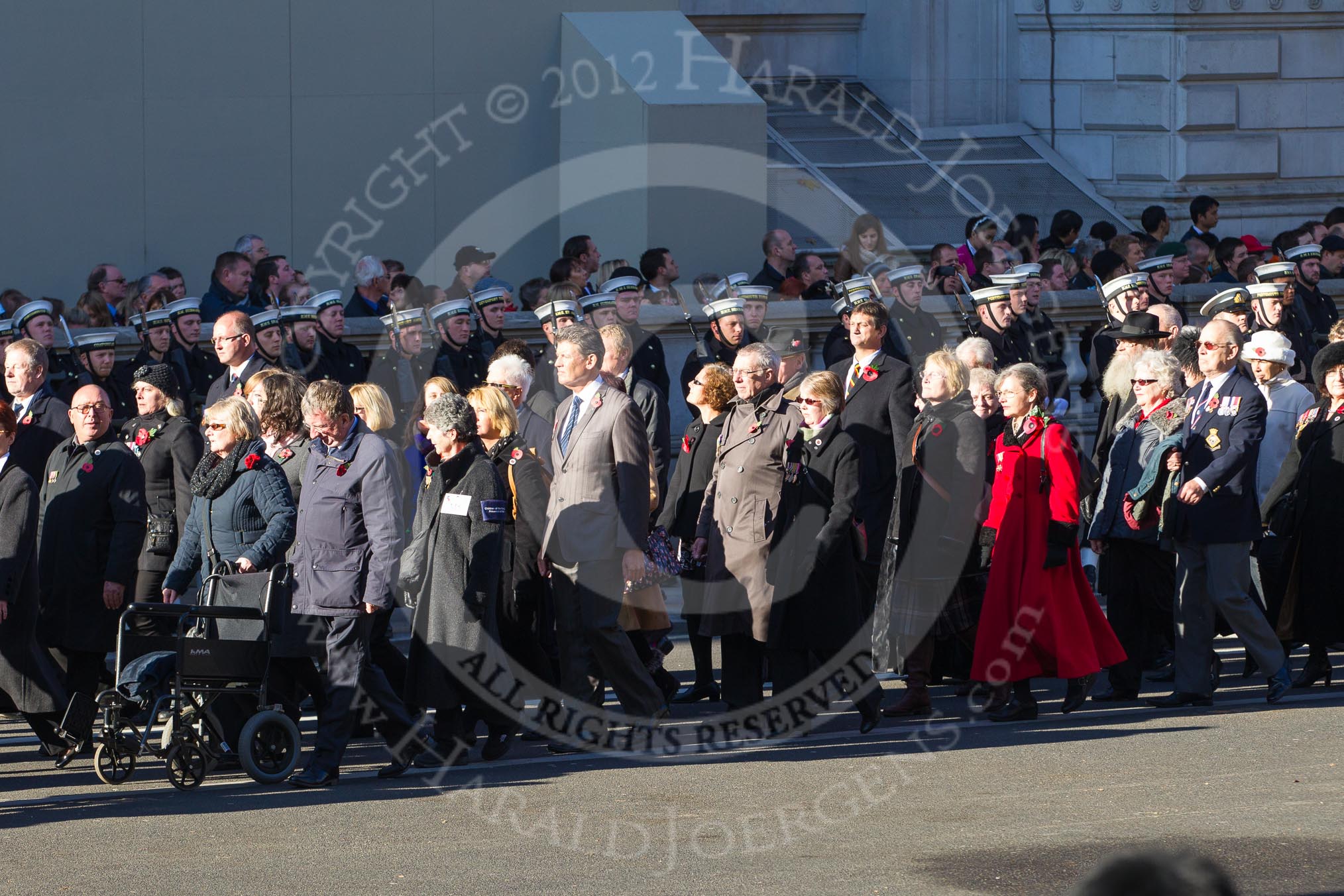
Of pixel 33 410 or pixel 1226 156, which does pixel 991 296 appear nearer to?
pixel 33 410

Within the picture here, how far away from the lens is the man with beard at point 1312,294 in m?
16.1

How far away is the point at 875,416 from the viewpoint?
35.6 ft

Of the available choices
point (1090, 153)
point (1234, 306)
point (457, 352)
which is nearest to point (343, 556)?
point (457, 352)

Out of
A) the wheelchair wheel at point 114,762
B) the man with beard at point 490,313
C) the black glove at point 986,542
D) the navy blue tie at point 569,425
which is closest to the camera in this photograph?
the wheelchair wheel at point 114,762

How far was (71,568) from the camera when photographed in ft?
31.1

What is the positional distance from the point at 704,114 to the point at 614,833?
1136 cm

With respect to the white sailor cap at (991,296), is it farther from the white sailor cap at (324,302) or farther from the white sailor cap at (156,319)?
the white sailor cap at (156,319)

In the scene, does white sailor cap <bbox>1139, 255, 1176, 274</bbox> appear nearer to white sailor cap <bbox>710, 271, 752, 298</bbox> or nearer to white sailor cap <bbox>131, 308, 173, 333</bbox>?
white sailor cap <bbox>710, 271, 752, 298</bbox>

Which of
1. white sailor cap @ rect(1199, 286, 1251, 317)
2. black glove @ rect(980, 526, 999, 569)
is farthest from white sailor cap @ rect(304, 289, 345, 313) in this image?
white sailor cap @ rect(1199, 286, 1251, 317)

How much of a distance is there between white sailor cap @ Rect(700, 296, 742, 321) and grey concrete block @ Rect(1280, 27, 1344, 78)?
12.2 m

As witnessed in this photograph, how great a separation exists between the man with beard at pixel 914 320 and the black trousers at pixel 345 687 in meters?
5.78

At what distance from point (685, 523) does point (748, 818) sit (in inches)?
112

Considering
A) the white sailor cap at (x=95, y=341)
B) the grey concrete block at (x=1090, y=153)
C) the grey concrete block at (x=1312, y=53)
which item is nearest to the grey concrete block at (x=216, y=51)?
the white sailor cap at (x=95, y=341)

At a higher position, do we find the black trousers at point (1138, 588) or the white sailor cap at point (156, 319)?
the white sailor cap at point (156, 319)
